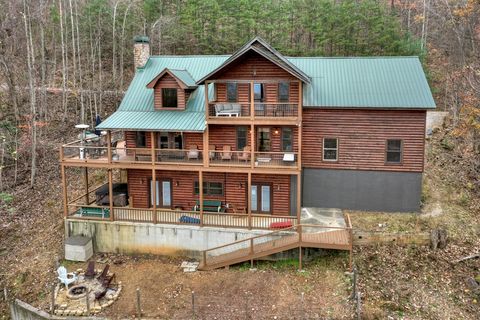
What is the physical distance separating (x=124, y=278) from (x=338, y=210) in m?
11.4

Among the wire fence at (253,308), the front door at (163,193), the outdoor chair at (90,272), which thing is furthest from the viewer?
Answer: the front door at (163,193)

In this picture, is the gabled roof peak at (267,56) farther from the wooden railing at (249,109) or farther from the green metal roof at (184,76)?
the green metal roof at (184,76)

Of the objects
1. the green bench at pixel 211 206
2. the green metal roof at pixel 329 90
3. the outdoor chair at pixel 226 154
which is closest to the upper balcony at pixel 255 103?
the green metal roof at pixel 329 90

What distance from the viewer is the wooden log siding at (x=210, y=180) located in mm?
21547

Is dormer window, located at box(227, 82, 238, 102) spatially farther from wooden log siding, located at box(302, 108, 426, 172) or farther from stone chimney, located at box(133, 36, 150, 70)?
stone chimney, located at box(133, 36, 150, 70)

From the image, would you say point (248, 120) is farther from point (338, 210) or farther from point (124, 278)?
point (124, 278)

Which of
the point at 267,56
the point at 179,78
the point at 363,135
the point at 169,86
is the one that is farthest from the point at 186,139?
the point at 363,135

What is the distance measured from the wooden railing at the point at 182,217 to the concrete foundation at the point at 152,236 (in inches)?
14.6

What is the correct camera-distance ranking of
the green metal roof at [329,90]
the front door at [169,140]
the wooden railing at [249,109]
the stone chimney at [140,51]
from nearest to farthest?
the green metal roof at [329,90] < the wooden railing at [249,109] < the front door at [169,140] < the stone chimney at [140,51]

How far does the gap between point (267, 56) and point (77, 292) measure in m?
13.7

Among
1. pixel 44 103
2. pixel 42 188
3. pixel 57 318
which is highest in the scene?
pixel 44 103

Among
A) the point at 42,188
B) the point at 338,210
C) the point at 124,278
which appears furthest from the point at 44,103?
the point at 338,210

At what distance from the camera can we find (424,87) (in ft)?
67.8

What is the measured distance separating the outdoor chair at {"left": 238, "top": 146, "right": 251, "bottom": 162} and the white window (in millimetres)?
4080
